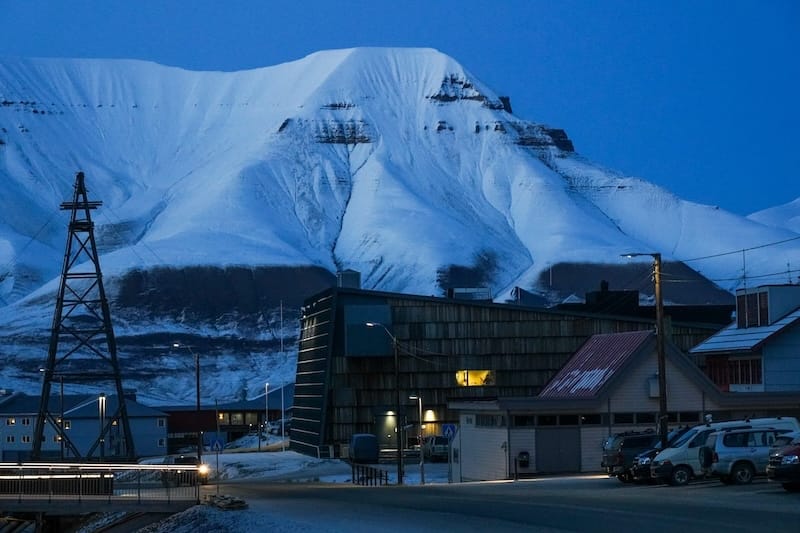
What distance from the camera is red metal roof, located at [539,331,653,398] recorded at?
185ft

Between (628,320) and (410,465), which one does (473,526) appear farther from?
(628,320)

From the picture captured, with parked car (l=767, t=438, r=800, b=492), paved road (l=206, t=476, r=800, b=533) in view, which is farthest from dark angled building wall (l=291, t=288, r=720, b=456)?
parked car (l=767, t=438, r=800, b=492)

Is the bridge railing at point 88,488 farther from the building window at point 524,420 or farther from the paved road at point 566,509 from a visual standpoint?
the building window at point 524,420

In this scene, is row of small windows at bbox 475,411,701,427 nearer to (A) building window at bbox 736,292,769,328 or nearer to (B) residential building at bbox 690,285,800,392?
(B) residential building at bbox 690,285,800,392

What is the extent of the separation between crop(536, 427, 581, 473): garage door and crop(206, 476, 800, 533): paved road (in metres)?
12.0

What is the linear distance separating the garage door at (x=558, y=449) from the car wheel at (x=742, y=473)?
59.6ft

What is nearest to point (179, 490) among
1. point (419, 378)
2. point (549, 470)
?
point (549, 470)

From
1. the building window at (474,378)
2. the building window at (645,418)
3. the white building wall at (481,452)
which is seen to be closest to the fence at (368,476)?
the white building wall at (481,452)

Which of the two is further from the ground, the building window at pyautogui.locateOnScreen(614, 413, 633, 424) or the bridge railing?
the building window at pyautogui.locateOnScreen(614, 413, 633, 424)

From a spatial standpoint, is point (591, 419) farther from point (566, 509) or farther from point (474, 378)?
point (474, 378)

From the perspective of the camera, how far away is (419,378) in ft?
292

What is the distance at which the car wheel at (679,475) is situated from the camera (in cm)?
3772

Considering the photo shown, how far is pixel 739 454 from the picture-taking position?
119 feet

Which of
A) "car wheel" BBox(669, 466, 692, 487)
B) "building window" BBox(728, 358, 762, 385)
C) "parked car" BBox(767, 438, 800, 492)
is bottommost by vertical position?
"car wheel" BBox(669, 466, 692, 487)
